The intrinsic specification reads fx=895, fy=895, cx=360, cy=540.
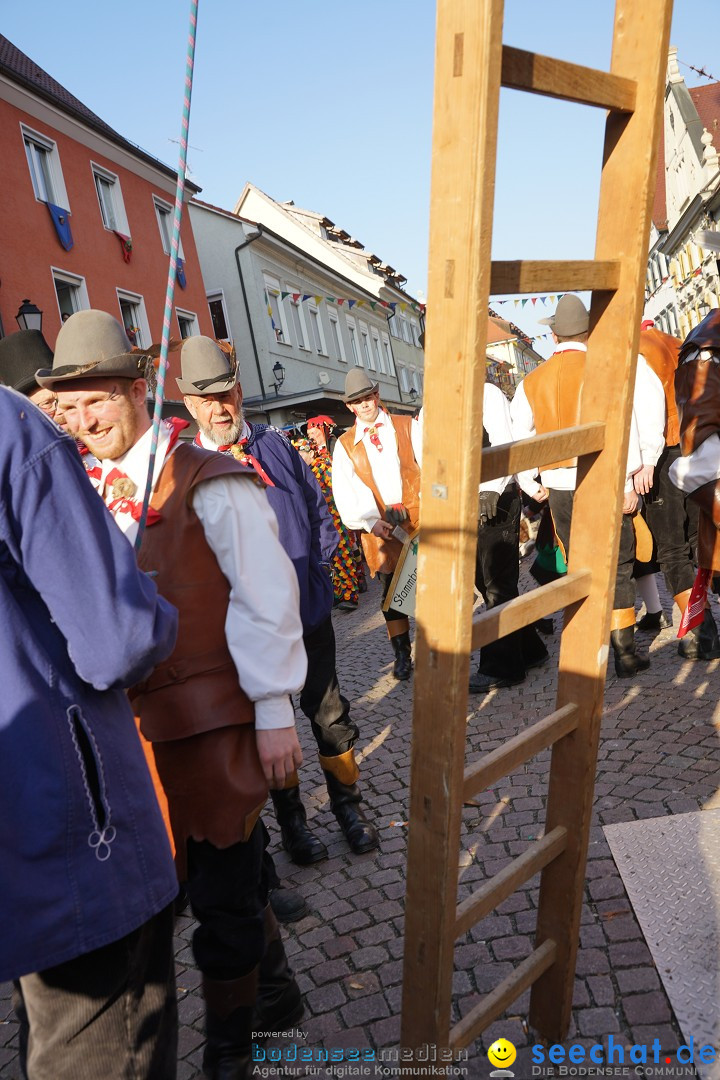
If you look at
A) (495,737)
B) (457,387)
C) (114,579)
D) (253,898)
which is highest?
(457,387)

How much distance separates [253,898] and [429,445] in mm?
1412

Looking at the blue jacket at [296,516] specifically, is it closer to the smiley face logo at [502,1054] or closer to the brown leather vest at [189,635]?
the brown leather vest at [189,635]

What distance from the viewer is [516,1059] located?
2.38 metres

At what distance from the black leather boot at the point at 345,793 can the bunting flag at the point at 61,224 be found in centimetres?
1710

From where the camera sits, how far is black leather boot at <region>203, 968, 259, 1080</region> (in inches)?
94.6

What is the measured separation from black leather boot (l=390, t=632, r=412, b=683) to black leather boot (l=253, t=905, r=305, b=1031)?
155 inches

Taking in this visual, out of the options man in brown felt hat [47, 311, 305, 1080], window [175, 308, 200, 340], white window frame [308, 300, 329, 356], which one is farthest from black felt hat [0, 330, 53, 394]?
white window frame [308, 300, 329, 356]

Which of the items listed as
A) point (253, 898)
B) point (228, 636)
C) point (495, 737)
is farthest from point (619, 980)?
point (495, 737)

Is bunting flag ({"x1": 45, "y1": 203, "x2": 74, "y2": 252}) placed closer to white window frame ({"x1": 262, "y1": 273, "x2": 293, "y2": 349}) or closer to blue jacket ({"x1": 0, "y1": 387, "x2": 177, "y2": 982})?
white window frame ({"x1": 262, "y1": 273, "x2": 293, "y2": 349})

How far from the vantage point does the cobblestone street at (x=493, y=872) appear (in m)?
2.58

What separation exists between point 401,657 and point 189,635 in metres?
4.54

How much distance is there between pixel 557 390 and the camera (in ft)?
17.0

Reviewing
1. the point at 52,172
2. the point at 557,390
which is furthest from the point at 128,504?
the point at 52,172

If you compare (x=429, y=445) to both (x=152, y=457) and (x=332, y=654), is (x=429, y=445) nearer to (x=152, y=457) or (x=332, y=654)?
(x=152, y=457)
